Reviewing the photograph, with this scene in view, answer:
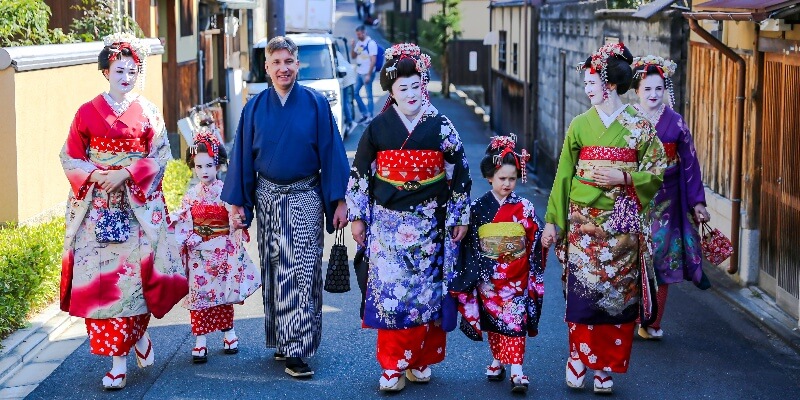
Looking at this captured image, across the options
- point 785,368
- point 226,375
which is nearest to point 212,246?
point 226,375

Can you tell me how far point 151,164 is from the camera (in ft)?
24.2

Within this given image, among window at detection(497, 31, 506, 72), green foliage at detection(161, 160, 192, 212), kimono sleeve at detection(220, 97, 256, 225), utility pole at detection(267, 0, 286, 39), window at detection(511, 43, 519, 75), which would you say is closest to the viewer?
kimono sleeve at detection(220, 97, 256, 225)

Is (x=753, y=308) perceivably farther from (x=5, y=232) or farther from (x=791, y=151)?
(x=5, y=232)

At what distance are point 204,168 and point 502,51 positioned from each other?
68.6 ft

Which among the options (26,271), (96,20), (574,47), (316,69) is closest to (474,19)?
(316,69)

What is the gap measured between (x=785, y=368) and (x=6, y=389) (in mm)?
4983

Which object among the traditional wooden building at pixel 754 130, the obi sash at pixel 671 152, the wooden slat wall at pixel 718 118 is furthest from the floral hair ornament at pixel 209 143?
the wooden slat wall at pixel 718 118

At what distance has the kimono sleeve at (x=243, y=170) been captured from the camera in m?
7.64

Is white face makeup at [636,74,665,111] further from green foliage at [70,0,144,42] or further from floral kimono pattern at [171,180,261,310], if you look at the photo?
green foliage at [70,0,144,42]

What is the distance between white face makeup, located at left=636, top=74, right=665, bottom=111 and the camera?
8.27 meters

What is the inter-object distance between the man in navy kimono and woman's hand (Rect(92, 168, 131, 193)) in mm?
704

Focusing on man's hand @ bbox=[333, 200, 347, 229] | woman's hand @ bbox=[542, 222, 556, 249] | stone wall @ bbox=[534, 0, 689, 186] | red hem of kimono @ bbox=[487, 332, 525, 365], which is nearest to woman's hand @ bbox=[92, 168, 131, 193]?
man's hand @ bbox=[333, 200, 347, 229]

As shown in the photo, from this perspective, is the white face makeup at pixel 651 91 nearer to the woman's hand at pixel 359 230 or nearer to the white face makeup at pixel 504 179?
the white face makeup at pixel 504 179

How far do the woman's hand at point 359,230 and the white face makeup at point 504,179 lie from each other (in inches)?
33.3
